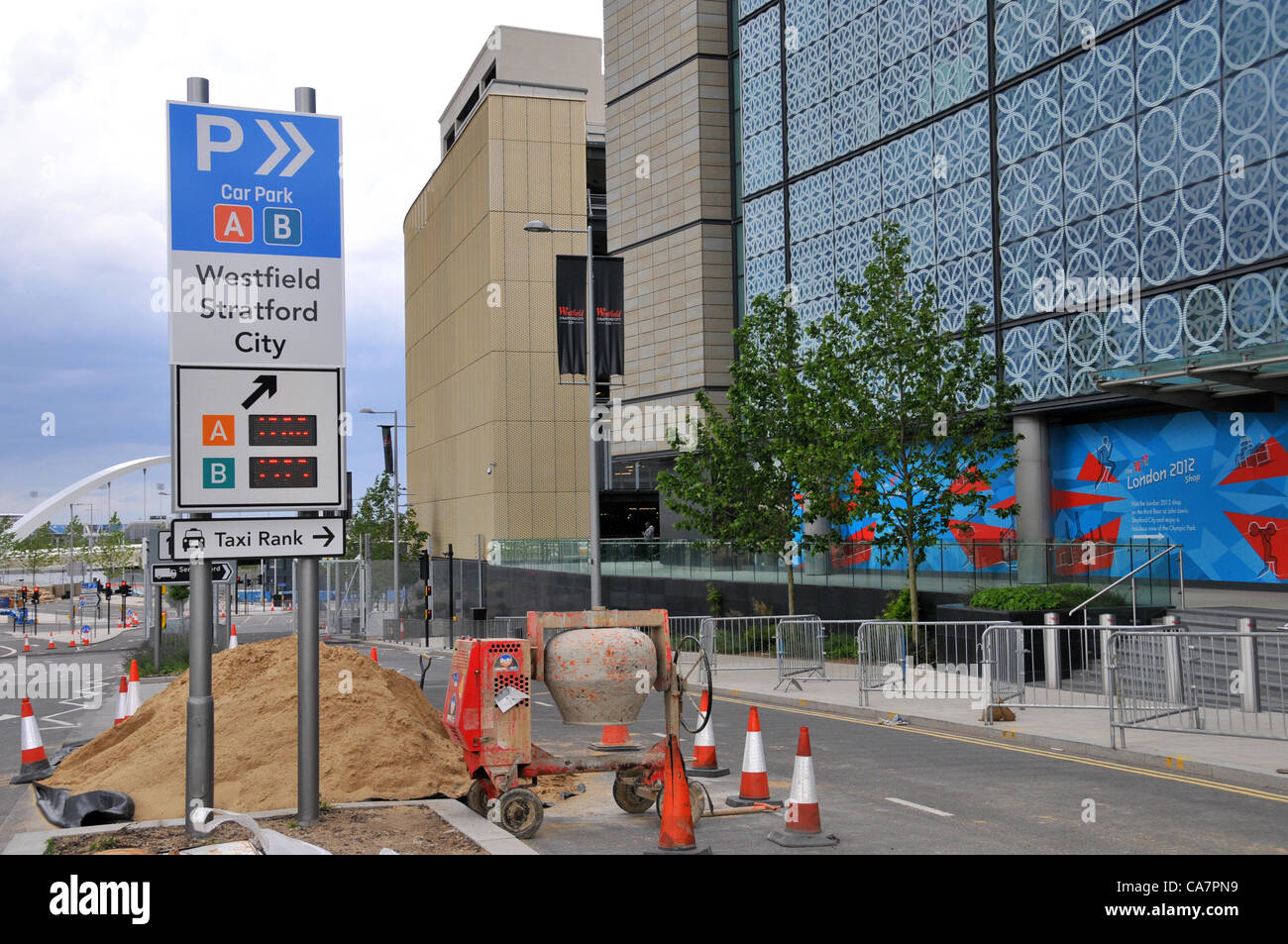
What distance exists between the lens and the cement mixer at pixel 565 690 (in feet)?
32.5

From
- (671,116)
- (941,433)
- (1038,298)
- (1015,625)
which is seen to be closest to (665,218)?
(671,116)

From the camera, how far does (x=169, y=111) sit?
8828 millimetres

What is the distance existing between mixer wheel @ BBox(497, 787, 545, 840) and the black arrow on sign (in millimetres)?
3682

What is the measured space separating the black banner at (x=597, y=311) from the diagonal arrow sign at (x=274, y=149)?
2011 cm

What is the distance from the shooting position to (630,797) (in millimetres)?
10445

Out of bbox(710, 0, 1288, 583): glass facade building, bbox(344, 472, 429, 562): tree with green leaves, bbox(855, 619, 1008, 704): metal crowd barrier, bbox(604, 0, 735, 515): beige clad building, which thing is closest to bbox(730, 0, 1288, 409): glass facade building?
bbox(710, 0, 1288, 583): glass facade building

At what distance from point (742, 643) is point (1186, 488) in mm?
11156

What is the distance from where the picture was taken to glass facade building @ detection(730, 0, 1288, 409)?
2536 cm

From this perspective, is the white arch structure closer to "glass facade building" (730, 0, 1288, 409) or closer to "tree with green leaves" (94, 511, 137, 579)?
"tree with green leaves" (94, 511, 137, 579)

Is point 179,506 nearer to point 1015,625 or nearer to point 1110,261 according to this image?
point 1015,625

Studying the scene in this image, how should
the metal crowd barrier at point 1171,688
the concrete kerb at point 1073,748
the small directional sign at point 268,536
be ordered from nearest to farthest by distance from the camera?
1. the small directional sign at point 268,536
2. the concrete kerb at point 1073,748
3. the metal crowd barrier at point 1171,688

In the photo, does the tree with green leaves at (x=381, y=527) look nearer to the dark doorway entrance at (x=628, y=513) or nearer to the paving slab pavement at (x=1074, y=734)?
the dark doorway entrance at (x=628, y=513)

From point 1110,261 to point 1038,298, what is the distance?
2505mm

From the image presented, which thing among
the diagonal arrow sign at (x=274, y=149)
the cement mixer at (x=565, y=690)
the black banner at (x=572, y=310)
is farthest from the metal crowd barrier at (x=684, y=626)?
the diagonal arrow sign at (x=274, y=149)
